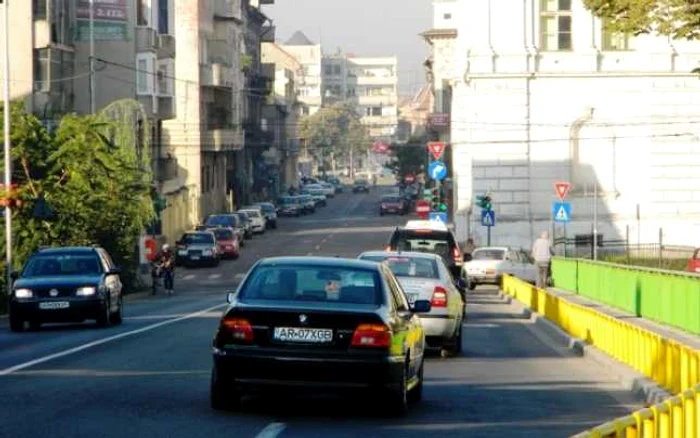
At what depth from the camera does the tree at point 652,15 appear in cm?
2658

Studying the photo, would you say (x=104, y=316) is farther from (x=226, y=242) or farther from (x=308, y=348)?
(x=226, y=242)

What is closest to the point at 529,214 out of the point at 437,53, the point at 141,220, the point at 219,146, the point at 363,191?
the point at 141,220

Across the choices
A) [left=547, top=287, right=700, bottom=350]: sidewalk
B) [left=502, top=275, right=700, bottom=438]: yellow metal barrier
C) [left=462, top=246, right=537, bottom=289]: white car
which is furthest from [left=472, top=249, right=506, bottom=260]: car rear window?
[left=502, top=275, right=700, bottom=438]: yellow metal barrier

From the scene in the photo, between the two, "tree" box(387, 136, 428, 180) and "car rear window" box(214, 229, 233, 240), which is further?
"tree" box(387, 136, 428, 180)

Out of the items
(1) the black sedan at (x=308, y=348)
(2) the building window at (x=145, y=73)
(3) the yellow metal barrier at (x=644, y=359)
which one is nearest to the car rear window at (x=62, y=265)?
(3) the yellow metal barrier at (x=644, y=359)

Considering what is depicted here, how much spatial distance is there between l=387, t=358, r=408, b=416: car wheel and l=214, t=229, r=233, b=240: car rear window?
227 ft

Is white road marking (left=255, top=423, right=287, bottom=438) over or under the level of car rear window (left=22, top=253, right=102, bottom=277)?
under

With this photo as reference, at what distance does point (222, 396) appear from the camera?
15656mm

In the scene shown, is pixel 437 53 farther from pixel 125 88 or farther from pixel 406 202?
pixel 125 88

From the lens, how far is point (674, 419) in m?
10.6

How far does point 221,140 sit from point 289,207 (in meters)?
20.3

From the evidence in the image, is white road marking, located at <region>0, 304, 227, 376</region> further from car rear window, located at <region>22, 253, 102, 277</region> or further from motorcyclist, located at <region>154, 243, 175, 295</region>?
motorcyclist, located at <region>154, 243, 175, 295</region>

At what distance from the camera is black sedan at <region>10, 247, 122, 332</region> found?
1236 inches

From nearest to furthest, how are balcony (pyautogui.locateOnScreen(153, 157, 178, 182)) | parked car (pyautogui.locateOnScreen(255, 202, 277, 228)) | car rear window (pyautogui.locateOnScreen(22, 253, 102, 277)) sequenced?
car rear window (pyautogui.locateOnScreen(22, 253, 102, 277)), balcony (pyautogui.locateOnScreen(153, 157, 178, 182)), parked car (pyautogui.locateOnScreen(255, 202, 277, 228))
